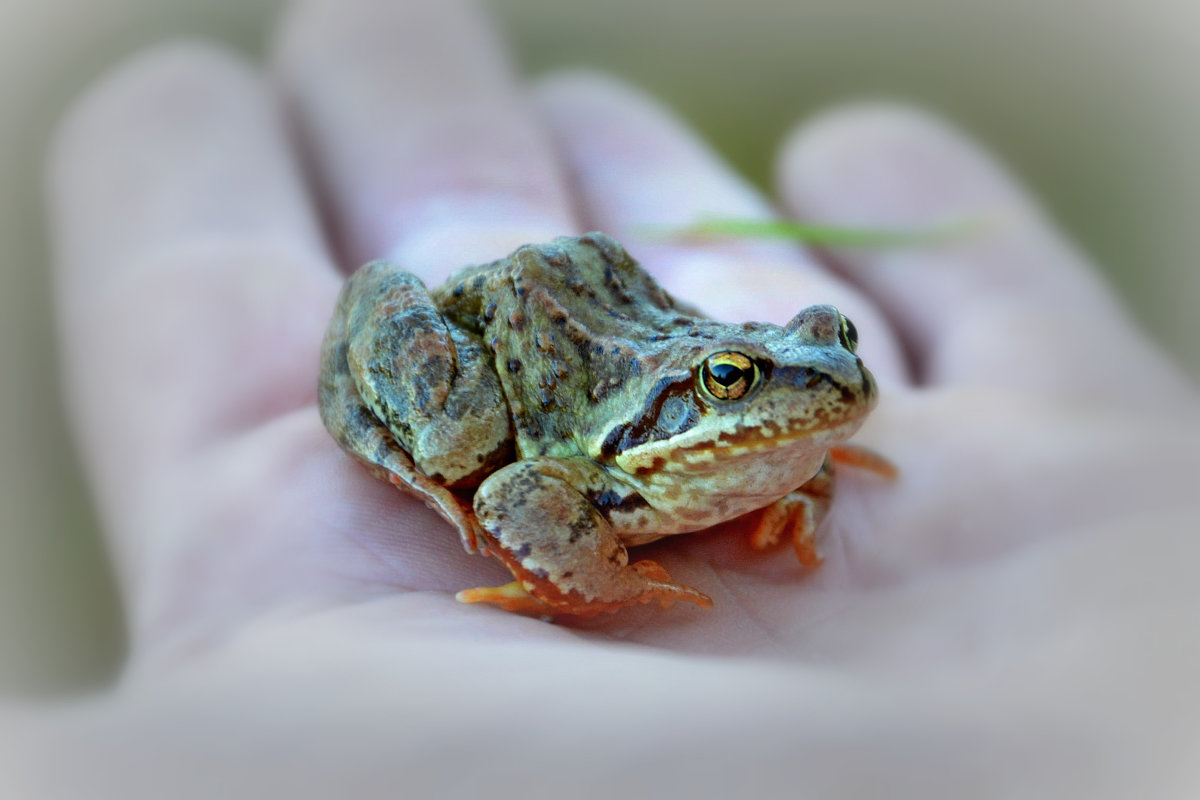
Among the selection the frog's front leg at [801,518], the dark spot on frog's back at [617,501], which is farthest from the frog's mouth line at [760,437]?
the frog's front leg at [801,518]

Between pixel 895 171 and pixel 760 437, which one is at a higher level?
pixel 895 171

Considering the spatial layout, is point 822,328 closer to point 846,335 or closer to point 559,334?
point 846,335

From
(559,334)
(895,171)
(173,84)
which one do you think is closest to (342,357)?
(559,334)

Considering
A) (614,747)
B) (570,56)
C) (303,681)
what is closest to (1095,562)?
(614,747)

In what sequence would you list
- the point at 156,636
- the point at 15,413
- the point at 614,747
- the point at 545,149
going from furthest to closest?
the point at 545,149
the point at 15,413
the point at 156,636
the point at 614,747

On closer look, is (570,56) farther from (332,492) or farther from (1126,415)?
(1126,415)

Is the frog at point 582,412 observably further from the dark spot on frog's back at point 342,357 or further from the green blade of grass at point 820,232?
the green blade of grass at point 820,232
